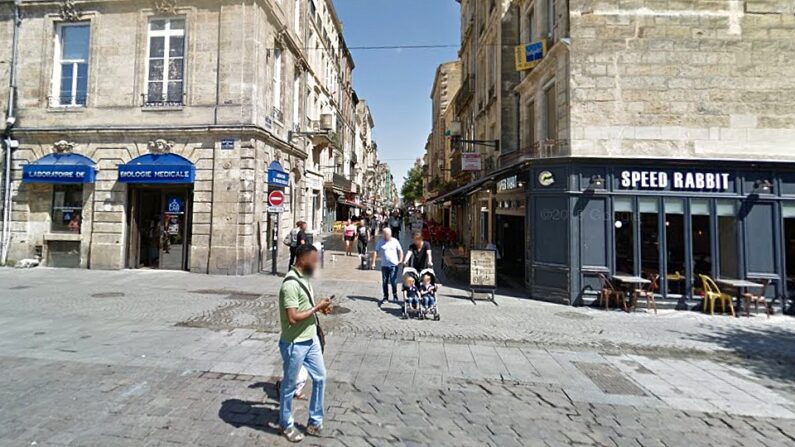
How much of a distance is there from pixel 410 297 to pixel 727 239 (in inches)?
320

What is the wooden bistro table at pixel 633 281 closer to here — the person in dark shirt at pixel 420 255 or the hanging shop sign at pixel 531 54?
the person in dark shirt at pixel 420 255

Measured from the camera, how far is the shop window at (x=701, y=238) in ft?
28.6

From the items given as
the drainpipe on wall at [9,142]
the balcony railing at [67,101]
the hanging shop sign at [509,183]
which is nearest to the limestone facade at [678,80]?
the hanging shop sign at [509,183]

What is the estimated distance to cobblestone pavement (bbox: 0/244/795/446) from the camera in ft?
11.3

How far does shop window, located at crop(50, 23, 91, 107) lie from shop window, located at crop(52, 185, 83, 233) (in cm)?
314

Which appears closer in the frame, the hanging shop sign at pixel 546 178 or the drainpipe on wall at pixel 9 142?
the hanging shop sign at pixel 546 178

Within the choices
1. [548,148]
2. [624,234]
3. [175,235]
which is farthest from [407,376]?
[175,235]

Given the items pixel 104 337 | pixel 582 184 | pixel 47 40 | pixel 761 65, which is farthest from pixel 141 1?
pixel 761 65

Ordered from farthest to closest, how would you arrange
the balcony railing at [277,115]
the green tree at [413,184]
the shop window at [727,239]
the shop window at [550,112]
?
the green tree at [413,184] → the balcony railing at [277,115] → the shop window at [550,112] → the shop window at [727,239]

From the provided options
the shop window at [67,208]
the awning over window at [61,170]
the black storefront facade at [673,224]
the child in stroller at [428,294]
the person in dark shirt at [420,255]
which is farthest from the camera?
the shop window at [67,208]

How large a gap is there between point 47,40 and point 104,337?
1372cm

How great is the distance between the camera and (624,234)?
352 inches

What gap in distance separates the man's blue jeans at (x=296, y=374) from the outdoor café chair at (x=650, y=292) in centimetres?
816

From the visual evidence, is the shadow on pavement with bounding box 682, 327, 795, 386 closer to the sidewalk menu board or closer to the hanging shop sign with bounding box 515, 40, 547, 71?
the sidewalk menu board
